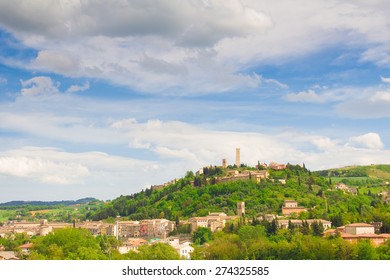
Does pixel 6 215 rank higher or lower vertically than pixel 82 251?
higher

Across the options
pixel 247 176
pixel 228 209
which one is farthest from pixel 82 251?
pixel 247 176

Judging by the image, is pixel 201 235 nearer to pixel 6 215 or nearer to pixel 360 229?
pixel 360 229

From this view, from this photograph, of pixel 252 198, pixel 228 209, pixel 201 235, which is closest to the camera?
pixel 201 235

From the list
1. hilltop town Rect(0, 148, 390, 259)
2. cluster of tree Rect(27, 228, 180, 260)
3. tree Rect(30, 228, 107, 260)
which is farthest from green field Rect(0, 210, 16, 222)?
cluster of tree Rect(27, 228, 180, 260)

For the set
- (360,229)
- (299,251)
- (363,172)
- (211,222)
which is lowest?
(299,251)

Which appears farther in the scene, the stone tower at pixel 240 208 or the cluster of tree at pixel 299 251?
the stone tower at pixel 240 208

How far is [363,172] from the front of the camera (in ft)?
290

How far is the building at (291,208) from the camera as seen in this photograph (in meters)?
46.5

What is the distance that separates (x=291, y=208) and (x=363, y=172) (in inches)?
1754

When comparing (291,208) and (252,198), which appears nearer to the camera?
(291,208)

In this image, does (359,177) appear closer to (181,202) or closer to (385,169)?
(385,169)

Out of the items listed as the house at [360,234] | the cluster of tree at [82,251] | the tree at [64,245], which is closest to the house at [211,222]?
the house at [360,234]

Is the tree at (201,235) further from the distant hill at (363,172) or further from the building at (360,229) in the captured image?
the distant hill at (363,172)
